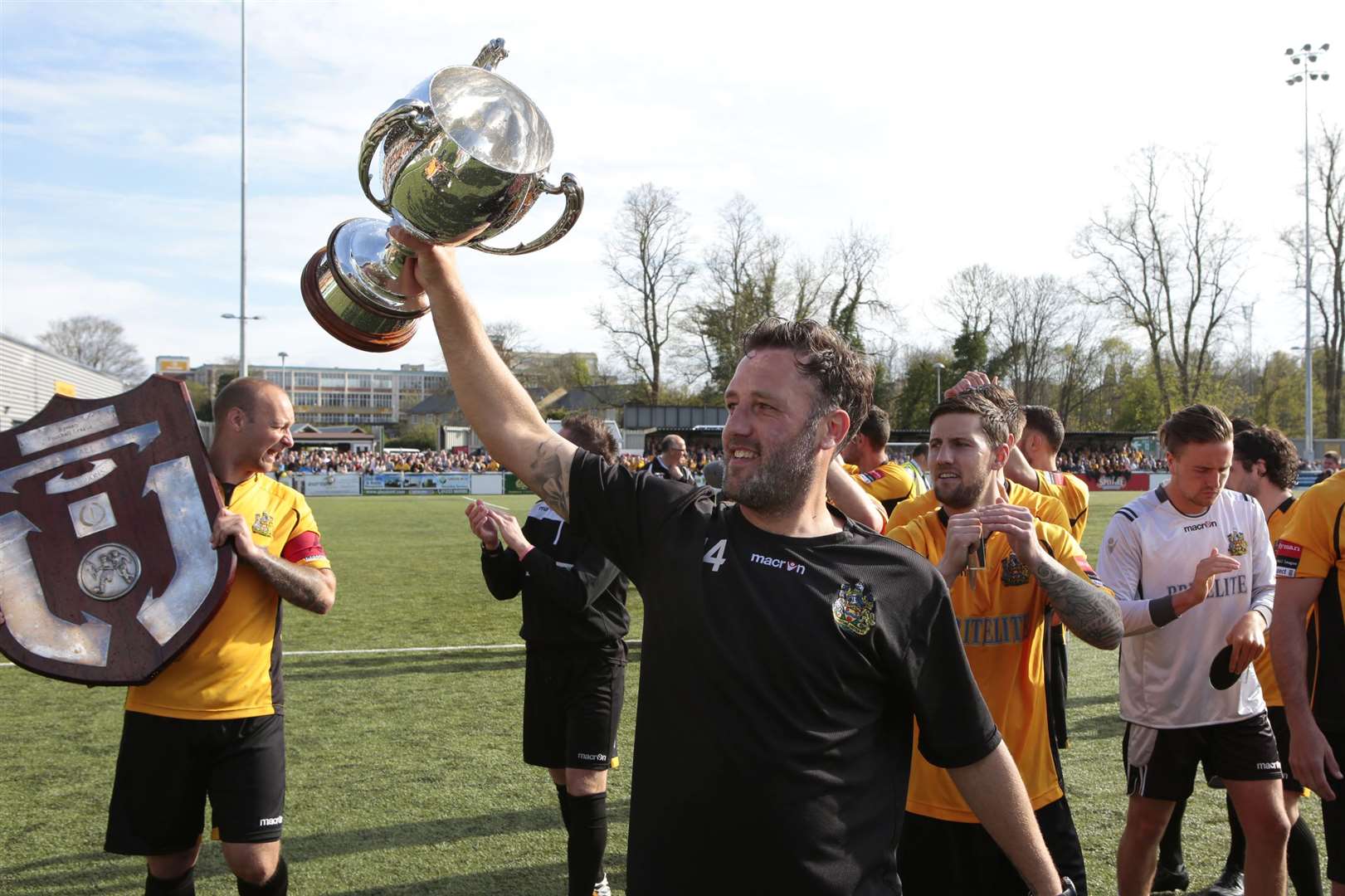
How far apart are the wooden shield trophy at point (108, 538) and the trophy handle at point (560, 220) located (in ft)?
6.48

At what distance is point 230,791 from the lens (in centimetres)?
353

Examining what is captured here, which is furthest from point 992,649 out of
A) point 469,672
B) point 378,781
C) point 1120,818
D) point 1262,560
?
point 469,672

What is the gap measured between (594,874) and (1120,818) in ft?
9.71

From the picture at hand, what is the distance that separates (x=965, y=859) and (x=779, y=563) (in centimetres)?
144

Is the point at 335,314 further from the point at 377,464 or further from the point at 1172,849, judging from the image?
the point at 377,464

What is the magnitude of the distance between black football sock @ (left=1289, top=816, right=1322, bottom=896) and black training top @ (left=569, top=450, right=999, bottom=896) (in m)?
2.95

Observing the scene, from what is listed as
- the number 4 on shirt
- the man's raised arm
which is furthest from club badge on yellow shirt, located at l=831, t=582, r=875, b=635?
the man's raised arm

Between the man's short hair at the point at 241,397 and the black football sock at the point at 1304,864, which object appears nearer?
the man's short hair at the point at 241,397

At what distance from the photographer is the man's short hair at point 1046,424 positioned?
6.18 metres

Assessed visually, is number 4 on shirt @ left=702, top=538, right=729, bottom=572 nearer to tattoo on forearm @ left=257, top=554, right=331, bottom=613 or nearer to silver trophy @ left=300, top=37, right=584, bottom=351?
silver trophy @ left=300, top=37, right=584, bottom=351

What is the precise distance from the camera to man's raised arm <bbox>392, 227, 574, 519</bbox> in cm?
220

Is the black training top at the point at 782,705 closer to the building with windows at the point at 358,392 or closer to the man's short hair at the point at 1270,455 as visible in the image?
the man's short hair at the point at 1270,455

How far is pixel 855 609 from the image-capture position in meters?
2.12

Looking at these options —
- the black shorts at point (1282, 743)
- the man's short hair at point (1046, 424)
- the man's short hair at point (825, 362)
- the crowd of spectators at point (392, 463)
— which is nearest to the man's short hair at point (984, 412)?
the man's short hair at point (825, 362)
